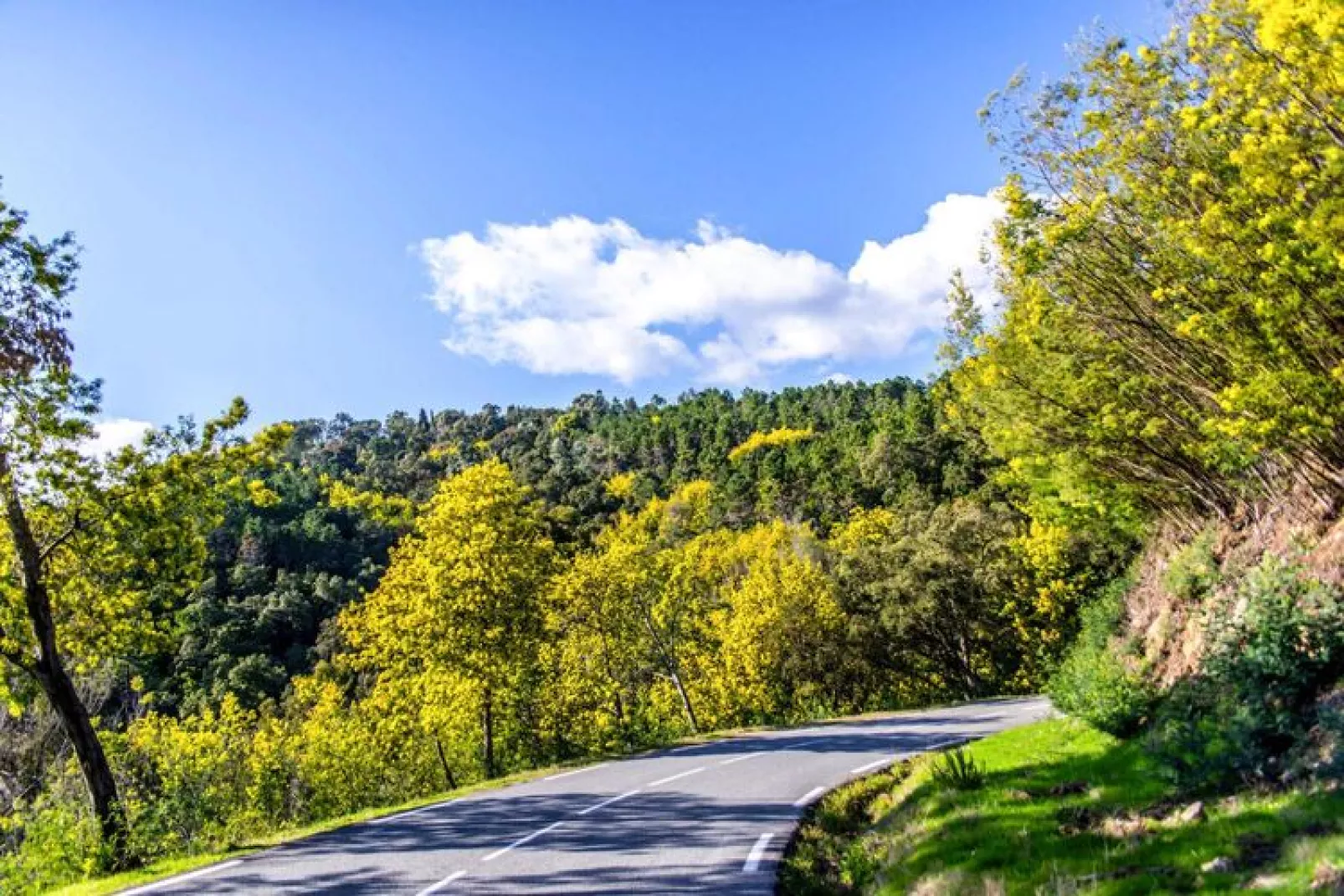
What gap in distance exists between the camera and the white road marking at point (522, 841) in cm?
1016

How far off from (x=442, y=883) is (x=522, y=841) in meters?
2.19

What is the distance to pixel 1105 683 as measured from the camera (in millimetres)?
11945

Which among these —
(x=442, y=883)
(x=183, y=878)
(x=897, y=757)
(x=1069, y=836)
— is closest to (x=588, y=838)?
(x=442, y=883)

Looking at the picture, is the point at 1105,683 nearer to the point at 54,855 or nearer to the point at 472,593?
the point at 472,593

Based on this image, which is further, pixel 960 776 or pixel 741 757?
pixel 741 757

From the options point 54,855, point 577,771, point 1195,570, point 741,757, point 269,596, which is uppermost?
point 269,596

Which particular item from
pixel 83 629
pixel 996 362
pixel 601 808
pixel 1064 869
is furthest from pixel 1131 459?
pixel 83 629

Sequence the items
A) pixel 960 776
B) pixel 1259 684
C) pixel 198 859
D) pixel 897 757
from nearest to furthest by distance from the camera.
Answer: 1. pixel 1259 684
2. pixel 960 776
3. pixel 198 859
4. pixel 897 757

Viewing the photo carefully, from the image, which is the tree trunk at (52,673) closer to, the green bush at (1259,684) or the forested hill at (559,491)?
the forested hill at (559,491)

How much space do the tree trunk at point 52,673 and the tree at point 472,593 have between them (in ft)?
30.5

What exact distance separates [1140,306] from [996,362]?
118 inches

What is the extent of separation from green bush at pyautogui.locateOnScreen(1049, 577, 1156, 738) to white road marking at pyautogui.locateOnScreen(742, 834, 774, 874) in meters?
5.23

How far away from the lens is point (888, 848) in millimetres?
8984

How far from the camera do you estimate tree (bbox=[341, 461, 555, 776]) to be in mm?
22141
